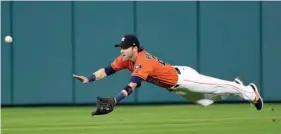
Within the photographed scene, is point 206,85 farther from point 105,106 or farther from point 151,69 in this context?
point 105,106

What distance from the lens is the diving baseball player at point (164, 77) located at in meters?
9.57

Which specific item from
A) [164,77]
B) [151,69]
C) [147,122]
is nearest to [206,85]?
[164,77]

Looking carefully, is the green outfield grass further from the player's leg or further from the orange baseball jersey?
the orange baseball jersey

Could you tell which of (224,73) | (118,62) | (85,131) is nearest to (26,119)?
(85,131)

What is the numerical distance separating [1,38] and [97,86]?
2.79 meters

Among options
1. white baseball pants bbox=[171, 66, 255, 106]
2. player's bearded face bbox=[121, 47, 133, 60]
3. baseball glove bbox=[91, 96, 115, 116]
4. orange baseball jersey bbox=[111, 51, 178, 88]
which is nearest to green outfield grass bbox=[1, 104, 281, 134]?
white baseball pants bbox=[171, 66, 255, 106]

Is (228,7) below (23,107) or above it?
above

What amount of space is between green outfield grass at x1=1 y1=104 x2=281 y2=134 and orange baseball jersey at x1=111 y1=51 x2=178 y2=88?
3.51 ft

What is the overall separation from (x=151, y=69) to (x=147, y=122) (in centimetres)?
Result: 347

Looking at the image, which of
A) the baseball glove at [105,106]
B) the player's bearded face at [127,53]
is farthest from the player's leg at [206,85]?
the baseball glove at [105,106]

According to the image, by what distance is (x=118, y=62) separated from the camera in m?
10.2

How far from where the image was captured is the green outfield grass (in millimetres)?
11195

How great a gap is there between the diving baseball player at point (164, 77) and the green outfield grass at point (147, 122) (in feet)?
2.00

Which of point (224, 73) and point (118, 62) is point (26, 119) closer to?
point (118, 62)
